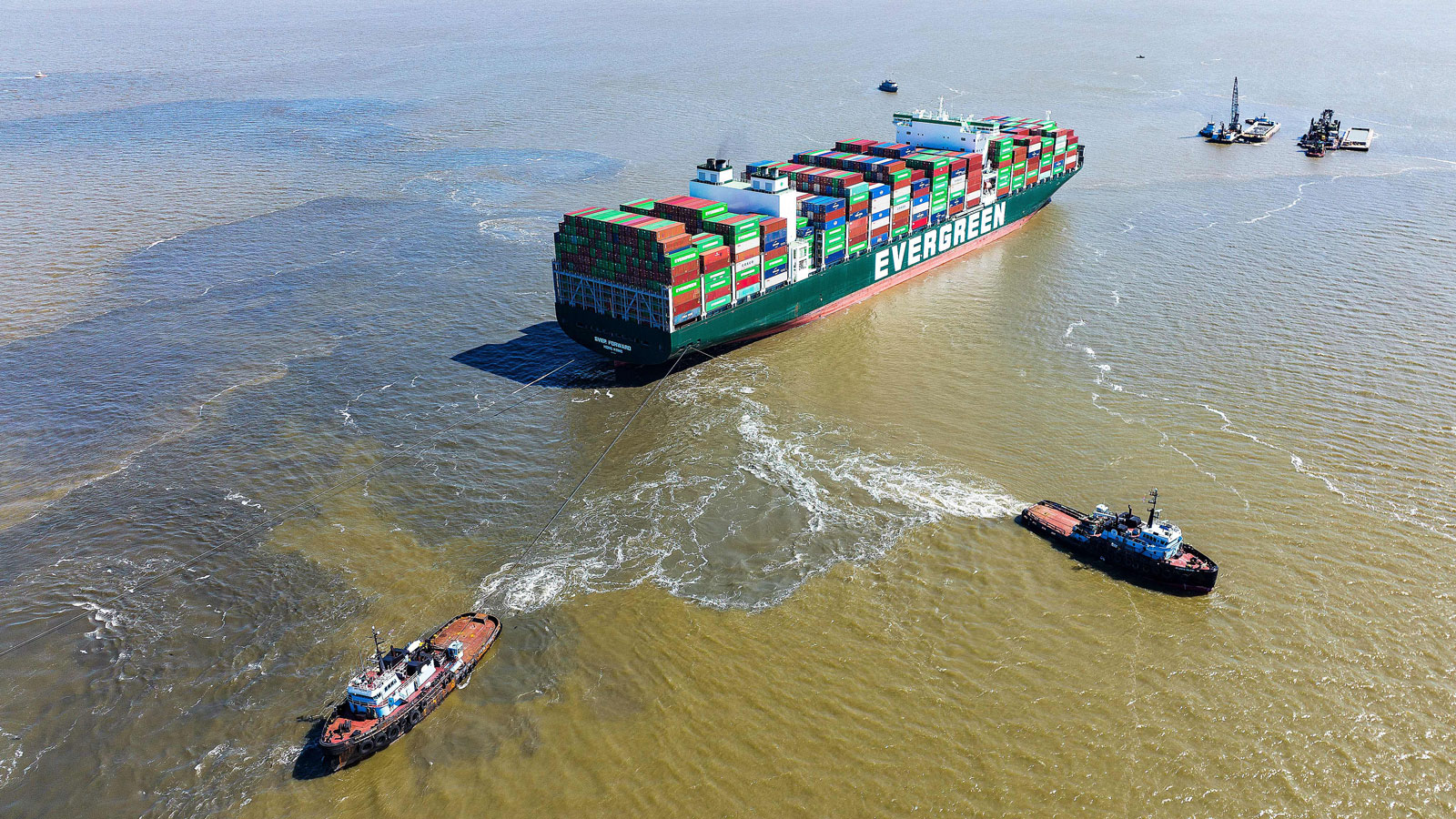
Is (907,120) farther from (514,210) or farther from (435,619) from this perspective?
(435,619)

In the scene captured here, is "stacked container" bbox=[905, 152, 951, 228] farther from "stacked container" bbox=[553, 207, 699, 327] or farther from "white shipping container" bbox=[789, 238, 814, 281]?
"stacked container" bbox=[553, 207, 699, 327]

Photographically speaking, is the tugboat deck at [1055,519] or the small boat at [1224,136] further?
the small boat at [1224,136]

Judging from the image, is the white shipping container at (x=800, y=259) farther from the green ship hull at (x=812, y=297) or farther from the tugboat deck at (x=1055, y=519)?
the tugboat deck at (x=1055, y=519)

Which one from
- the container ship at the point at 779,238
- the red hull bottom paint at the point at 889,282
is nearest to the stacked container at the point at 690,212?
the container ship at the point at 779,238

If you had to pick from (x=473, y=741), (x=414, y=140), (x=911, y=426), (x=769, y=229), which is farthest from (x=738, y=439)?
(x=414, y=140)

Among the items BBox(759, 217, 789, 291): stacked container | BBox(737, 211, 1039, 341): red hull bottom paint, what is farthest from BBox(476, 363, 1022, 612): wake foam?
BBox(737, 211, 1039, 341): red hull bottom paint
